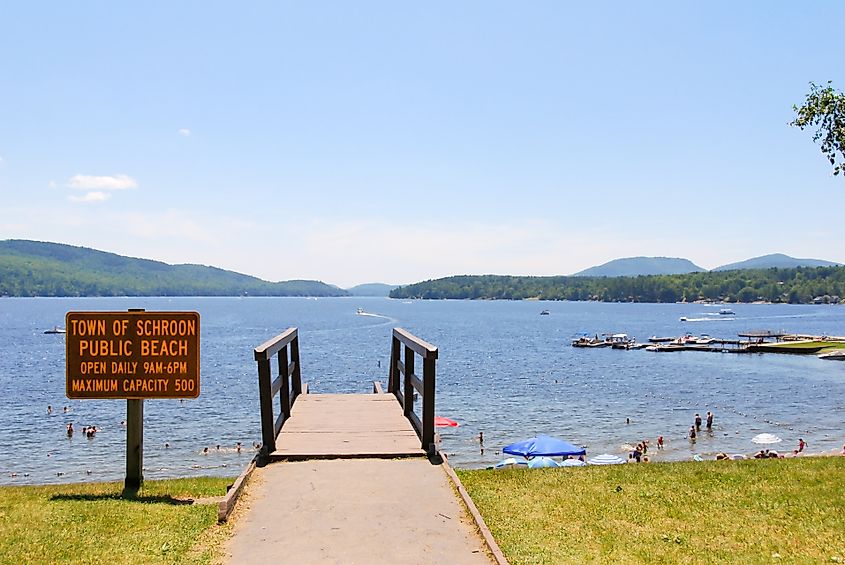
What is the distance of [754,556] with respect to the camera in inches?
277

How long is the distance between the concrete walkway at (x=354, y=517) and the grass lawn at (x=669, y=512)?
2.17 ft

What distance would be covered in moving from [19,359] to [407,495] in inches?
3179

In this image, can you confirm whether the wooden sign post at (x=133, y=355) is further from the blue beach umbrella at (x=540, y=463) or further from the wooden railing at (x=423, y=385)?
the blue beach umbrella at (x=540, y=463)

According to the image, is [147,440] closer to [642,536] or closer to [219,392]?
[219,392]

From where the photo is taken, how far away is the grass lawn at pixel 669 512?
7.16 meters

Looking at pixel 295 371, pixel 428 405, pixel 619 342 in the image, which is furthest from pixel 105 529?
pixel 619 342

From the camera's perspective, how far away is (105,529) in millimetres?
7863

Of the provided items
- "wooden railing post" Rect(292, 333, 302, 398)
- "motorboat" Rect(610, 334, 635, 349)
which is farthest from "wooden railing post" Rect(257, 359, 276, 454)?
"motorboat" Rect(610, 334, 635, 349)

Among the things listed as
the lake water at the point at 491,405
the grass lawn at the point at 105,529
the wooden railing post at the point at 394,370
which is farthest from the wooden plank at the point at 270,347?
the lake water at the point at 491,405

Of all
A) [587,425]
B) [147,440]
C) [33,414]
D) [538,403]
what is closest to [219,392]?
[33,414]

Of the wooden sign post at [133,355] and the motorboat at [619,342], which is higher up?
the wooden sign post at [133,355]

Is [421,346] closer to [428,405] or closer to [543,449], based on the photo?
[428,405]

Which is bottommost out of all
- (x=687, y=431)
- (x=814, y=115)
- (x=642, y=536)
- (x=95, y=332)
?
(x=687, y=431)

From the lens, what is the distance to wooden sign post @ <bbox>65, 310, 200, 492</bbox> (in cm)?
987
